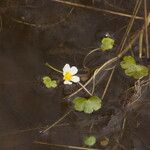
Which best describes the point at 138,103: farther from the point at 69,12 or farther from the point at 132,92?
the point at 69,12

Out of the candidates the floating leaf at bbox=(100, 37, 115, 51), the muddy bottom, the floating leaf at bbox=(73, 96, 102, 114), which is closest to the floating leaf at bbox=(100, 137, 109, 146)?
the muddy bottom

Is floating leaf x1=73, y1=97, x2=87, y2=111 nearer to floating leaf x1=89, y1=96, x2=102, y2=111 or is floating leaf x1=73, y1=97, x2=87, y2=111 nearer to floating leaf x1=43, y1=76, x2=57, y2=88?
floating leaf x1=89, y1=96, x2=102, y2=111

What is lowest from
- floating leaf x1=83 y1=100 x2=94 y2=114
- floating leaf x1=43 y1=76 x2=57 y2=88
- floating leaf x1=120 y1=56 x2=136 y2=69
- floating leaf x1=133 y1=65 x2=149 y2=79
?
floating leaf x1=83 y1=100 x2=94 y2=114

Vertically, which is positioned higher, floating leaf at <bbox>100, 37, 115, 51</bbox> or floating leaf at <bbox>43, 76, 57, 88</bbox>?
floating leaf at <bbox>100, 37, 115, 51</bbox>

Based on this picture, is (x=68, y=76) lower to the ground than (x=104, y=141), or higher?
higher

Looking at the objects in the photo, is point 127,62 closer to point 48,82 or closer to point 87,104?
point 87,104

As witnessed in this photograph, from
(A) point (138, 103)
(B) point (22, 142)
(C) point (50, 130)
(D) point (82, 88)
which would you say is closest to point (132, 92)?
(A) point (138, 103)

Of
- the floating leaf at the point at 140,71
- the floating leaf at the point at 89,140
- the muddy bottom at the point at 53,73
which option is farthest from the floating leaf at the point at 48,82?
the floating leaf at the point at 140,71

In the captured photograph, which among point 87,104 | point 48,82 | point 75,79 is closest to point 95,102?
point 87,104
